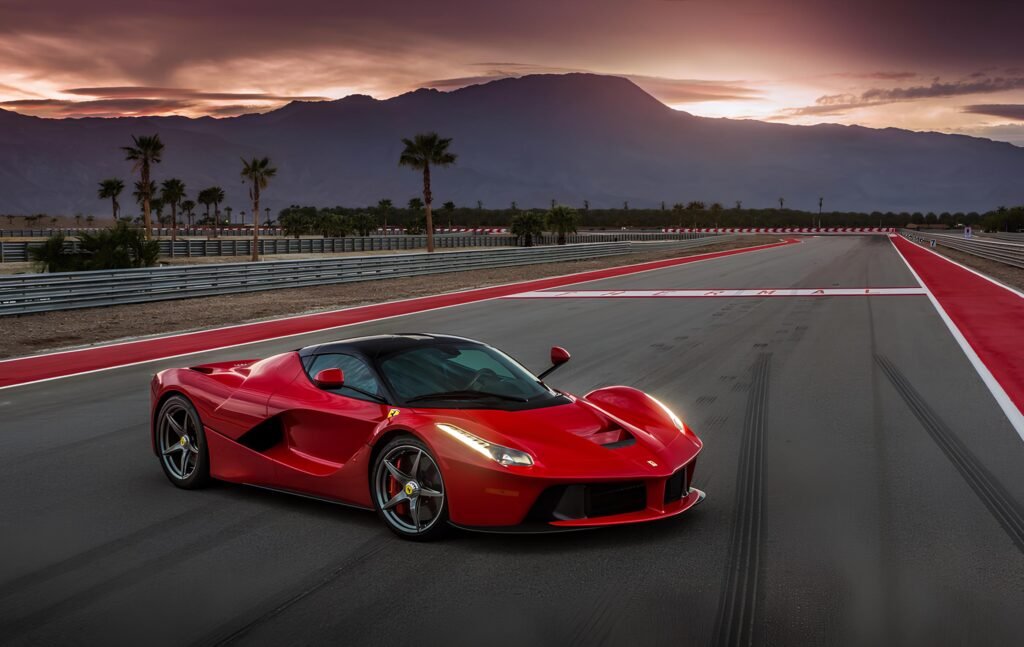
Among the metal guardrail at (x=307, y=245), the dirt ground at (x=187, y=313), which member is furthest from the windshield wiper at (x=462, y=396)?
the metal guardrail at (x=307, y=245)

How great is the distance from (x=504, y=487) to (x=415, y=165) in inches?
2838

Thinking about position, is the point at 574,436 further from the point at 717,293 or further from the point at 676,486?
the point at 717,293

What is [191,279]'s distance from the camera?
25125mm

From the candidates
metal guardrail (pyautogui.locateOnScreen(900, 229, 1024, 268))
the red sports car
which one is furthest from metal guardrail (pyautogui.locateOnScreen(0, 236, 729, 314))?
metal guardrail (pyautogui.locateOnScreen(900, 229, 1024, 268))

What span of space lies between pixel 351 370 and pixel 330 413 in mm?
367

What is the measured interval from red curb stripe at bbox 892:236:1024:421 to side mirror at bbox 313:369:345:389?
24.3 feet

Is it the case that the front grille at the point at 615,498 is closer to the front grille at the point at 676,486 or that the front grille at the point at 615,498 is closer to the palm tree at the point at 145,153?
the front grille at the point at 676,486

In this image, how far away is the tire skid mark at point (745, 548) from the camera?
4.43m

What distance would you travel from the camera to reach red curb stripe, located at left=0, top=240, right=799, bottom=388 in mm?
13812

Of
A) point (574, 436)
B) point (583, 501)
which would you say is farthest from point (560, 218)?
point (583, 501)

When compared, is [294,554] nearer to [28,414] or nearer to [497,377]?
[497,377]

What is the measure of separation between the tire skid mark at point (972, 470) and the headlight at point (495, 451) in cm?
288

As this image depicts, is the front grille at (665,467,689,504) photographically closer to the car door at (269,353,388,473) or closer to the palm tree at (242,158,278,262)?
the car door at (269,353,388,473)

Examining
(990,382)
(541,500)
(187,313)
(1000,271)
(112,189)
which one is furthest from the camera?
(112,189)
